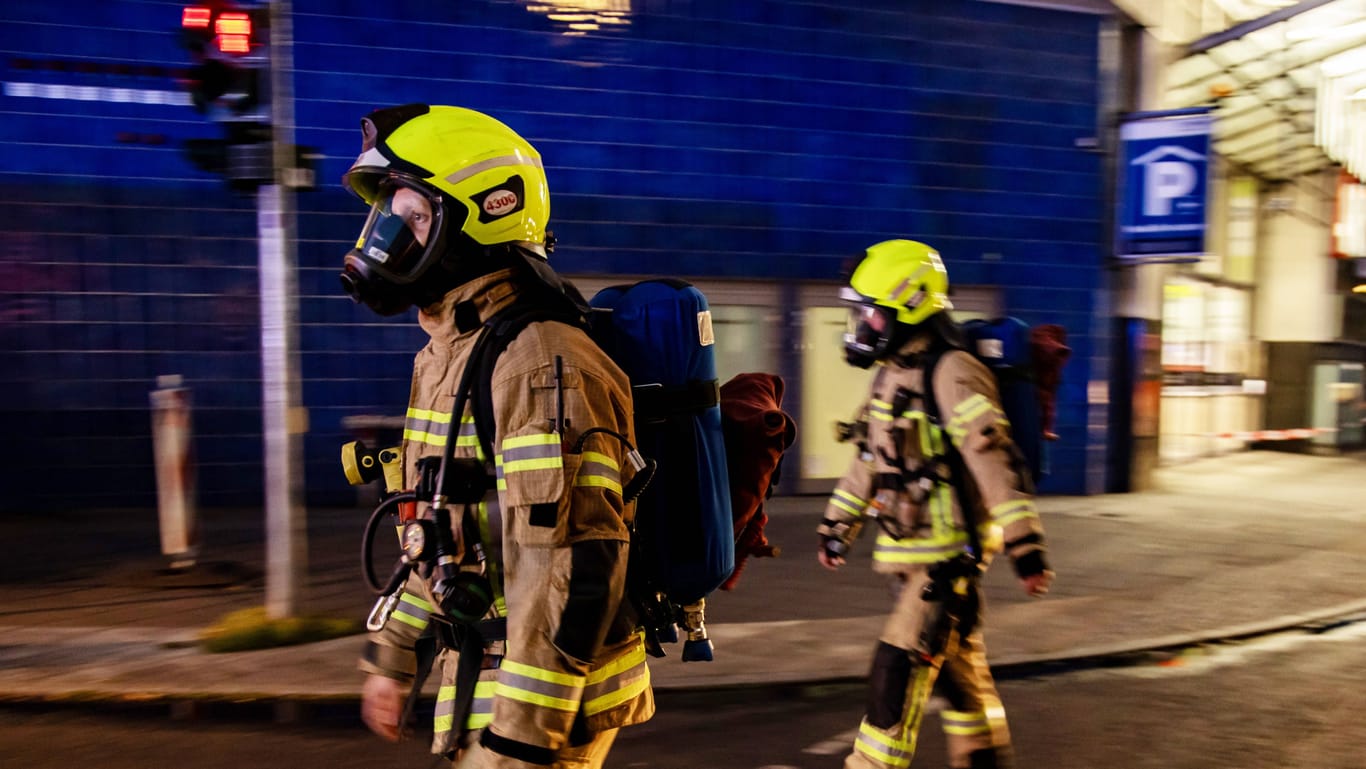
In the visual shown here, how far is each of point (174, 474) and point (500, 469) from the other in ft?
22.4

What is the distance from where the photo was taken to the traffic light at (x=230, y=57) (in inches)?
238

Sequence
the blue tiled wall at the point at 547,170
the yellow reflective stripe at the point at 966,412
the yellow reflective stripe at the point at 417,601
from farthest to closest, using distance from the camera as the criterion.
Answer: the blue tiled wall at the point at 547,170 < the yellow reflective stripe at the point at 966,412 < the yellow reflective stripe at the point at 417,601

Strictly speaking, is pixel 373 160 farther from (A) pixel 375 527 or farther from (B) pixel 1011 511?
(B) pixel 1011 511

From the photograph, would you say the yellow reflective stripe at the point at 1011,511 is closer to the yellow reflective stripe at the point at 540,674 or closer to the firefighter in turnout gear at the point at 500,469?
the firefighter in turnout gear at the point at 500,469

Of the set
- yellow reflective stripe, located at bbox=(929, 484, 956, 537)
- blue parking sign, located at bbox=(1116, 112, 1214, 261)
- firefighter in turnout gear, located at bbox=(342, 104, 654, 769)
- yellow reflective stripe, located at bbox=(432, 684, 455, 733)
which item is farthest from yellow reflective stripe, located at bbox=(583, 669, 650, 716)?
blue parking sign, located at bbox=(1116, 112, 1214, 261)

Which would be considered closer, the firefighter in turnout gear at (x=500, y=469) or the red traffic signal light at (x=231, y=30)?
the firefighter in turnout gear at (x=500, y=469)

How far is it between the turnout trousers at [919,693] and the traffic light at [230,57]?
180 inches

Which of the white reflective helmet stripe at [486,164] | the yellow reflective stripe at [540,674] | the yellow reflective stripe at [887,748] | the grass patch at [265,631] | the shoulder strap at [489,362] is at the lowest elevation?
the grass patch at [265,631]

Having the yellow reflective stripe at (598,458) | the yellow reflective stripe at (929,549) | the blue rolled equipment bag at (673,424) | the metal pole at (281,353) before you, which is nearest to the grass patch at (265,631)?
the metal pole at (281,353)

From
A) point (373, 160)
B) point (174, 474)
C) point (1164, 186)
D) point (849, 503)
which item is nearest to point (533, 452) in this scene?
point (373, 160)

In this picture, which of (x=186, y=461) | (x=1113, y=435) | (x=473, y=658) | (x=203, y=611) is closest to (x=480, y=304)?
(x=473, y=658)

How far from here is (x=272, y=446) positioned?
6.36 m

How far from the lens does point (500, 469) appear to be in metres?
2.11

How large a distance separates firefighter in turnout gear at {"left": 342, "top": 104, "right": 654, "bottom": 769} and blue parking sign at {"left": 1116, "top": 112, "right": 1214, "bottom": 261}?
432 inches
